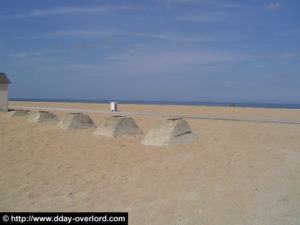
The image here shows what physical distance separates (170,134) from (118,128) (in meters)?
2.72

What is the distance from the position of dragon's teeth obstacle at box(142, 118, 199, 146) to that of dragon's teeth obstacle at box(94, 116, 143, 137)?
1758 mm

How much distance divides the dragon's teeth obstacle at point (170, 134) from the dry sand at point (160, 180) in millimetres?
353

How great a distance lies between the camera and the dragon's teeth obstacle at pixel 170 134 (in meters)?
9.34

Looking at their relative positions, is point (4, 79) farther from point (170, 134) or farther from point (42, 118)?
point (170, 134)

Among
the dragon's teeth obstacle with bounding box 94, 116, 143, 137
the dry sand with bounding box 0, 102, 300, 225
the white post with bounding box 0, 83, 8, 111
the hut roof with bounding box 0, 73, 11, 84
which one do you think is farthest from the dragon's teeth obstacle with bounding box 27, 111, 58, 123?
the white post with bounding box 0, 83, 8, 111

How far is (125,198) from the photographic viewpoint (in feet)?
16.1

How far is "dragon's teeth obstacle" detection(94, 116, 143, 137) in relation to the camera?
11109mm

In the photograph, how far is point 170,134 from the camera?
9.39m

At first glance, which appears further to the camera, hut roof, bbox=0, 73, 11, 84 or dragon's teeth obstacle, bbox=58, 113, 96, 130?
hut roof, bbox=0, 73, 11, 84

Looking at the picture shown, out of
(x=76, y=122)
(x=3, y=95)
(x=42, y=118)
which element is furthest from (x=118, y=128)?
(x=3, y=95)

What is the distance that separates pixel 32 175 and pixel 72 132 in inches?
232

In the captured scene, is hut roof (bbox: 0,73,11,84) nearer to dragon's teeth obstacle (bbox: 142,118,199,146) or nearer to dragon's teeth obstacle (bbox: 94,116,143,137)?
dragon's teeth obstacle (bbox: 94,116,143,137)

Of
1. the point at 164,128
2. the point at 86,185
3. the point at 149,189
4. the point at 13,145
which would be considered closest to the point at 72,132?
the point at 13,145

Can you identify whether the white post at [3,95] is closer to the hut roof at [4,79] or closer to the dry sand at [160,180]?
the hut roof at [4,79]
